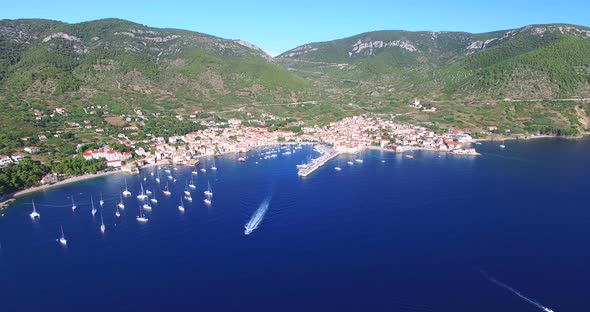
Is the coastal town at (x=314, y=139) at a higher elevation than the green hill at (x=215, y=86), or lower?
lower

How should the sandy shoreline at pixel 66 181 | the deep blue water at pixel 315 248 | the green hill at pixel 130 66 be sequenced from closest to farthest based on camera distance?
1. the deep blue water at pixel 315 248
2. the sandy shoreline at pixel 66 181
3. the green hill at pixel 130 66

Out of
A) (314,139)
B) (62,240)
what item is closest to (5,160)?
Answer: (62,240)

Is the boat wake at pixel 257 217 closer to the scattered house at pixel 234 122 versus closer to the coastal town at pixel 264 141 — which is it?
the coastal town at pixel 264 141

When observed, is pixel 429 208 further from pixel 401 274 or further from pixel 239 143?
pixel 239 143

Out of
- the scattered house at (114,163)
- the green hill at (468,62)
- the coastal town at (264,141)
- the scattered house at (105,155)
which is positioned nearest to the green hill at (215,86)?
the green hill at (468,62)

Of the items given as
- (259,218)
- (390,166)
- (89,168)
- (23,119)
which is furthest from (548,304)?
(23,119)

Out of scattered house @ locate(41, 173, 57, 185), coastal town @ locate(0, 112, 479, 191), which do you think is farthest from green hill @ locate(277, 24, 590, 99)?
scattered house @ locate(41, 173, 57, 185)

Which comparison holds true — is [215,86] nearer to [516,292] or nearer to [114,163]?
[114,163]
